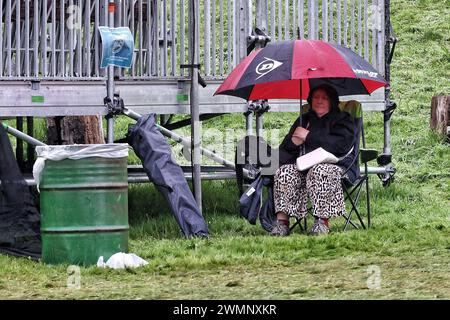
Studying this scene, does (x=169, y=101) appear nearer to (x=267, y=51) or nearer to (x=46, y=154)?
(x=267, y=51)

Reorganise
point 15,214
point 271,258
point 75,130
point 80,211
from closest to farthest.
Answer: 1. point 80,211
2. point 271,258
3. point 15,214
4. point 75,130

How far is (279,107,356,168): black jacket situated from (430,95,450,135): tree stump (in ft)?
17.8

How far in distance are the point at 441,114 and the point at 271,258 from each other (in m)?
7.53

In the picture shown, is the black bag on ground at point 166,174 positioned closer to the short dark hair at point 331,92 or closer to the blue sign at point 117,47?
the blue sign at point 117,47

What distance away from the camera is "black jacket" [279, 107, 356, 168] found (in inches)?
448

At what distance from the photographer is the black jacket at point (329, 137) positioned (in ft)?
37.4

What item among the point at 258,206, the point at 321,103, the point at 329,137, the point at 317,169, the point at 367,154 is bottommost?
the point at 258,206

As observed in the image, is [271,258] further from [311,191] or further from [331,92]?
[331,92]

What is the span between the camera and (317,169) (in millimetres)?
11102

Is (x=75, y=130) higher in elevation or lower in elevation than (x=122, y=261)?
higher

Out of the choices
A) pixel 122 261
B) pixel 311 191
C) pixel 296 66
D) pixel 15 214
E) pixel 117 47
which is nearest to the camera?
pixel 122 261

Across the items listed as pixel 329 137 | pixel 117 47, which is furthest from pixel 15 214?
pixel 329 137

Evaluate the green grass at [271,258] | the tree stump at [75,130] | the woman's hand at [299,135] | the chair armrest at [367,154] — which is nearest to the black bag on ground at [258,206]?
the green grass at [271,258]
